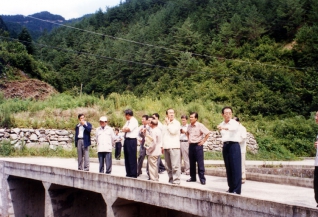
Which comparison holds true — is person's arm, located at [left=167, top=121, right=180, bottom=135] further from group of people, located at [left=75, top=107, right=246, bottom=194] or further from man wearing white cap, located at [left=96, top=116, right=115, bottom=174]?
man wearing white cap, located at [left=96, top=116, right=115, bottom=174]

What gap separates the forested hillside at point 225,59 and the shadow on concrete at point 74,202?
12.7 m

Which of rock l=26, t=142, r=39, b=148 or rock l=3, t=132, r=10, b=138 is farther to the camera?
rock l=26, t=142, r=39, b=148

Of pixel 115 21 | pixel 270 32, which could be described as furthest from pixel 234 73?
pixel 115 21

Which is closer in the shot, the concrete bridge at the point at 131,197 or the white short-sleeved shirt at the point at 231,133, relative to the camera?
the concrete bridge at the point at 131,197

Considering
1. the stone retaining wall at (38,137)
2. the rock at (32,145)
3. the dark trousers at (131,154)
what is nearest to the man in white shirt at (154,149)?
the dark trousers at (131,154)

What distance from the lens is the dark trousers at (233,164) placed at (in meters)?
6.39

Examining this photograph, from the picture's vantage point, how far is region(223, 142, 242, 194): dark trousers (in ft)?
21.0

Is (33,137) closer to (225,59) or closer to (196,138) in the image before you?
(196,138)

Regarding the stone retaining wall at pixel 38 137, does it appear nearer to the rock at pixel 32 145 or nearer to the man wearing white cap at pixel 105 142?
the rock at pixel 32 145

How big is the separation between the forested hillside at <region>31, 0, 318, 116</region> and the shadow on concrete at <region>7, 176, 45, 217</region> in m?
11.1

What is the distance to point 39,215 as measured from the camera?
1402cm

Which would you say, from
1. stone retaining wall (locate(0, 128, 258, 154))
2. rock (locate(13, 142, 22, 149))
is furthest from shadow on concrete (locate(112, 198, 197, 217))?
stone retaining wall (locate(0, 128, 258, 154))

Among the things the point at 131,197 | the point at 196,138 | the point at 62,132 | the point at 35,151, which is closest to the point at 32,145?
the point at 35,151

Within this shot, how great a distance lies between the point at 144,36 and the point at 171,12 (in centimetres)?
876
